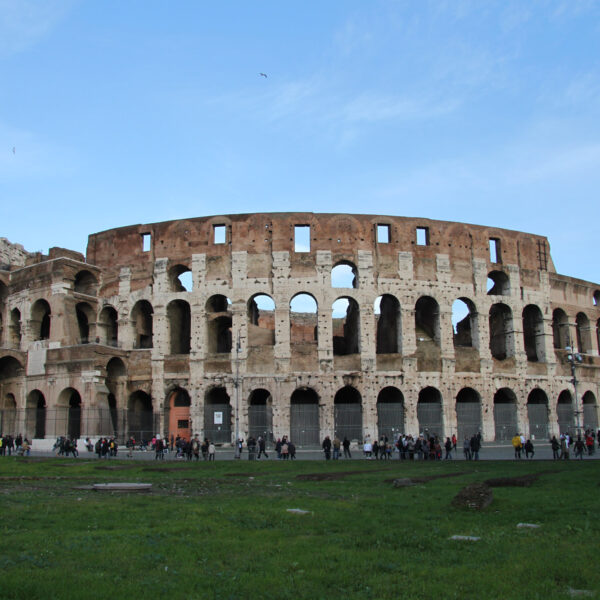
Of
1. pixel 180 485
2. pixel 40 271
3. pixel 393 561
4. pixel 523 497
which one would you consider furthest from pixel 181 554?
pixel 40 271

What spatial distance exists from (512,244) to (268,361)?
51.7ft

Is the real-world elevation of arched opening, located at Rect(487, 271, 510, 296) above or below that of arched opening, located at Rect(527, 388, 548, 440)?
above

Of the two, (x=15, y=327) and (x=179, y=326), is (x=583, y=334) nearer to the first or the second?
(x=179, y=326)

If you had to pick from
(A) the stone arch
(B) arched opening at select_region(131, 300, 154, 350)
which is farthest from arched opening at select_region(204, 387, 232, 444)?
(A) the stone arch

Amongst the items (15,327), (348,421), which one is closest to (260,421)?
(348,421)

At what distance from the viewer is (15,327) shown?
39.5 m

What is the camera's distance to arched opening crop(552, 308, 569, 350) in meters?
40.5

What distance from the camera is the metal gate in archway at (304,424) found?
3341 centimetres

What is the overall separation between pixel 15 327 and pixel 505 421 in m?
28.6

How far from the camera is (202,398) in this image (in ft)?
112

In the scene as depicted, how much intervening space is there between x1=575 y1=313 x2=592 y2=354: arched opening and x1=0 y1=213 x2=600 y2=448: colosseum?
301 cm

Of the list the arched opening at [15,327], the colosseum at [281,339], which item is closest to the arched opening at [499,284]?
the colosseum at [281,339]

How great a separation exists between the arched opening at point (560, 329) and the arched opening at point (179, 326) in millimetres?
21839

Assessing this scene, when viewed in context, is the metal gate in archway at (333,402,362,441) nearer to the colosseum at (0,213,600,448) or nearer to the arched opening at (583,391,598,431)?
the colosseum at (0,213,600,448)
